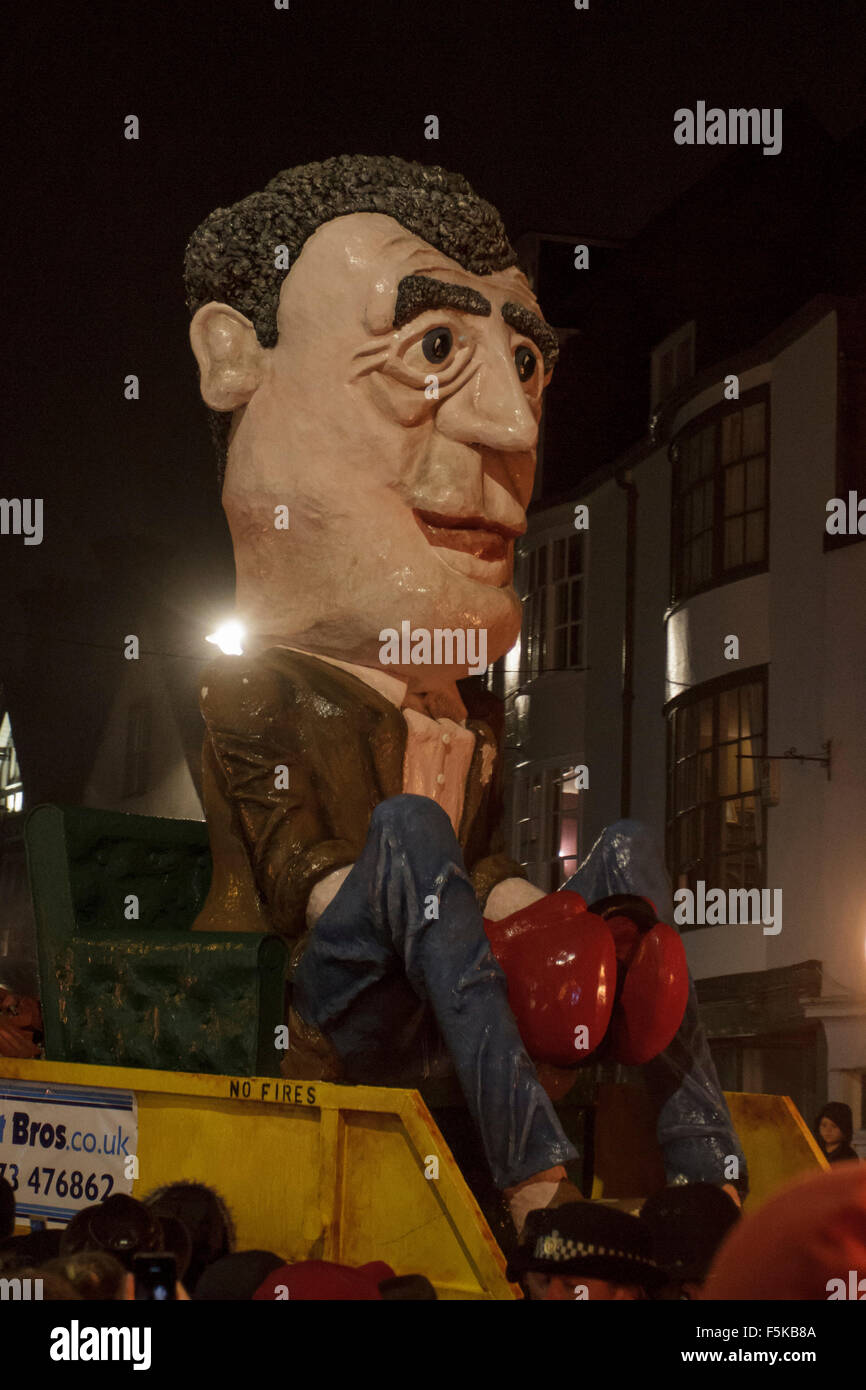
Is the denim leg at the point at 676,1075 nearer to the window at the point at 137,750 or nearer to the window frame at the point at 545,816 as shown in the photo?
the window frame at the point at 545,816

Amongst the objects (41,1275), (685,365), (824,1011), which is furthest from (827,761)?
(41,1275)

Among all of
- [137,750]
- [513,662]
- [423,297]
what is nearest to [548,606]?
[513,662]

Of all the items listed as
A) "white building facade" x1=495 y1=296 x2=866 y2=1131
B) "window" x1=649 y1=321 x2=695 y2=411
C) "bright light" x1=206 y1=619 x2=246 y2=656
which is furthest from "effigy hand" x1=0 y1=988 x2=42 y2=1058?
"window" x1=649 y1=321 x2=695 y2=411

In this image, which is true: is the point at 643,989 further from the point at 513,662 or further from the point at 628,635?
the point at 513,662

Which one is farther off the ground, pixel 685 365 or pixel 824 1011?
pixel 685 365

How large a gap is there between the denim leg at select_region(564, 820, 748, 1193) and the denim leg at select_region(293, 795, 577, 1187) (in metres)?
0.64

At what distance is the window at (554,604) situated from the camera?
40.8 feet

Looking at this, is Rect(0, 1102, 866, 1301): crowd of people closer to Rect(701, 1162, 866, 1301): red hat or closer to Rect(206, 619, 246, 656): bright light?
Rect(701, 1162, 866, 1301): red hat

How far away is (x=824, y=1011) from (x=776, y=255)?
4893mm

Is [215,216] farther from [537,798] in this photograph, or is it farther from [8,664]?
[8,664]

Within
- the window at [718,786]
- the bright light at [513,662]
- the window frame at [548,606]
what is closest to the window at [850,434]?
the window at [718,786]

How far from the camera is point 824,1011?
9680mm

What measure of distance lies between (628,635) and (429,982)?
27.8ft

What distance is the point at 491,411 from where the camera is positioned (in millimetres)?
4457
